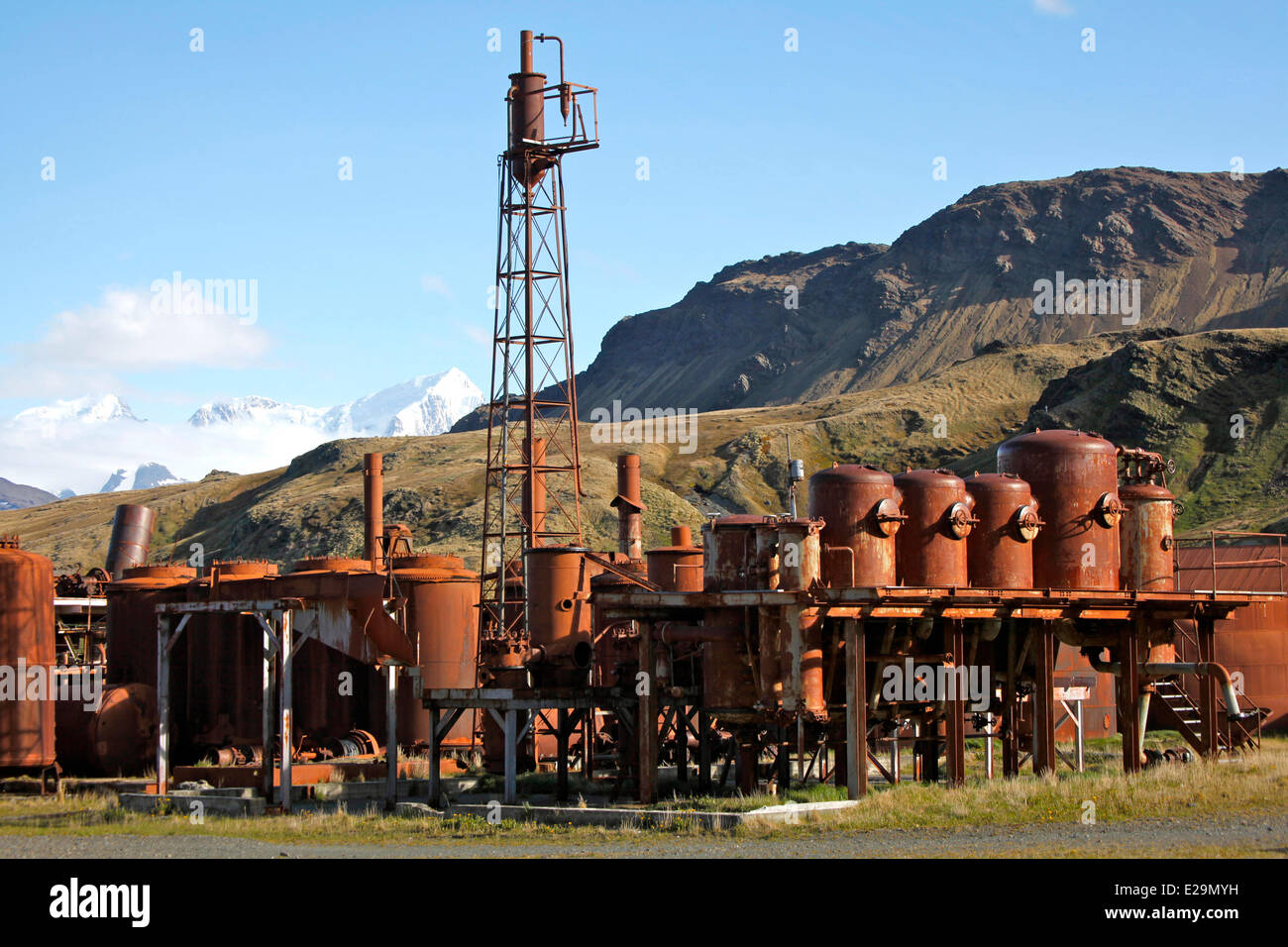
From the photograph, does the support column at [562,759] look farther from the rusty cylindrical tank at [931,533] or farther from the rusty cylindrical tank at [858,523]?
the rusty cylindrical tank at [931,533]

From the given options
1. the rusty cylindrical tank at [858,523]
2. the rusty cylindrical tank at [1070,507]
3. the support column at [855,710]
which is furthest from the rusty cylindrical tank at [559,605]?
the rusty cylindrical tank at [1070,507]

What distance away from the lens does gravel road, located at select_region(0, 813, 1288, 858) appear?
20281 mm

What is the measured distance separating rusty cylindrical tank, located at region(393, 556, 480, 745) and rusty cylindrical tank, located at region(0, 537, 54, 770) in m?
8.31

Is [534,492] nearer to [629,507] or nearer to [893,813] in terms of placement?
[629,507]

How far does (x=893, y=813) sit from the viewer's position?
2467cm

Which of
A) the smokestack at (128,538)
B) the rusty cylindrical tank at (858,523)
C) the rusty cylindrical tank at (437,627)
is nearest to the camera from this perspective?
the rusty cylindrical tank at (858,523)

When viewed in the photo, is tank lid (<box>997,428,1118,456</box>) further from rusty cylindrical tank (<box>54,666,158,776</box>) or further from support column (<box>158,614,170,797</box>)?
rusty cylindrical tank (<box>54,666,158,776</box>)

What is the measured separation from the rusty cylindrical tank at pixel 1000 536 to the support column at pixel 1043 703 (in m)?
1.16

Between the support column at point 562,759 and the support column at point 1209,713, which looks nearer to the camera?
the support column at point 562,759

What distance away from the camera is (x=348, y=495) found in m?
101

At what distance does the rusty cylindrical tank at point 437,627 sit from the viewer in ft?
125

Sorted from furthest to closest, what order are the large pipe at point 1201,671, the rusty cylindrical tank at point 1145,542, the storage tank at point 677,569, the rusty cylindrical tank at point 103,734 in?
the rusty cylindrical tank at point 103,734, the storage tank at point 677,569, the rusty cylindrical tank at point 1145,542, the large pipe at point 1201,671

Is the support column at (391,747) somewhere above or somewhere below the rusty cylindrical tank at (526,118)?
below
